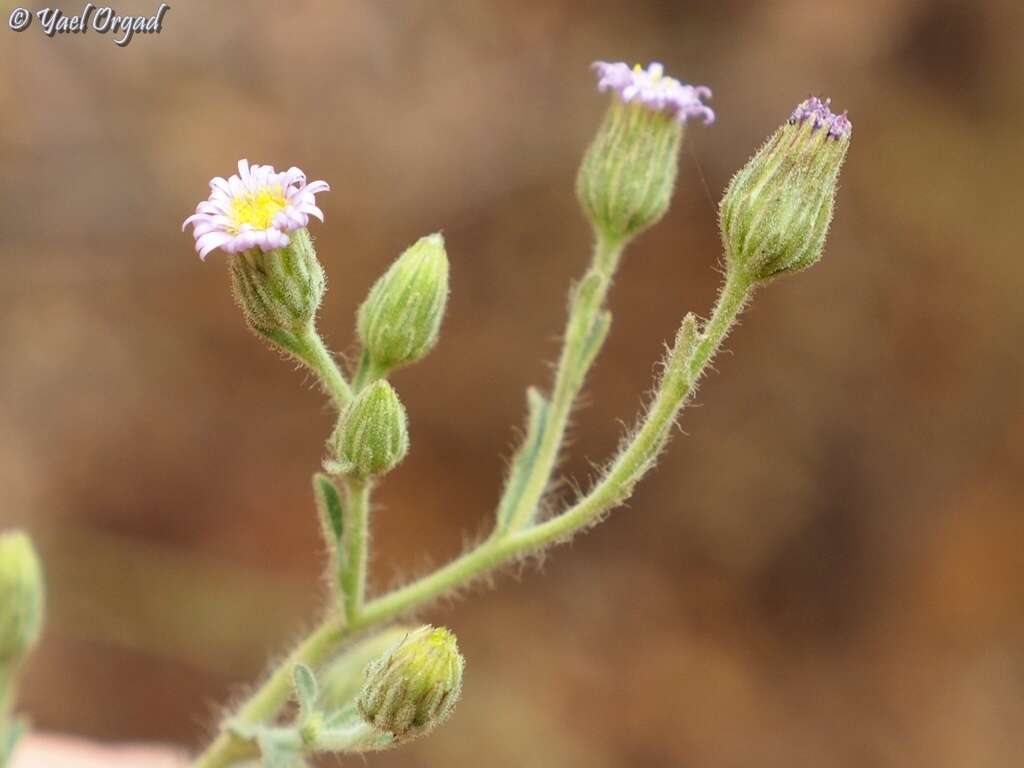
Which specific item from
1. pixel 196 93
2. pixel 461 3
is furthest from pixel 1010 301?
pixel 196 93

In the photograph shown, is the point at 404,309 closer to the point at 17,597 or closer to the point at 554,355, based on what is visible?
the point at 17,597

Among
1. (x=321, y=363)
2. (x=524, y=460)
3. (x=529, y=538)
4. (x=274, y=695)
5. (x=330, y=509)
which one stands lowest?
(x=274, y=695)

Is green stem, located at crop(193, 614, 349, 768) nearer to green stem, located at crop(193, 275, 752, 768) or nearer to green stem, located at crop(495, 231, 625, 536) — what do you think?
green stem, located at crop(193, 275, 752, 768)

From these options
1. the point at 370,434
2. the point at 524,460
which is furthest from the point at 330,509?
the point at 524,460

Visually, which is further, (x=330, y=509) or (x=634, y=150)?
(x=634, y=150)

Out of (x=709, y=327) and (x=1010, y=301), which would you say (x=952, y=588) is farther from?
(x=709, y=327)

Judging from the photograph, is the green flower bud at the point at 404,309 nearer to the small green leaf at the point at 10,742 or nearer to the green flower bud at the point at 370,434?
the green flower bud at the point at 370,434
